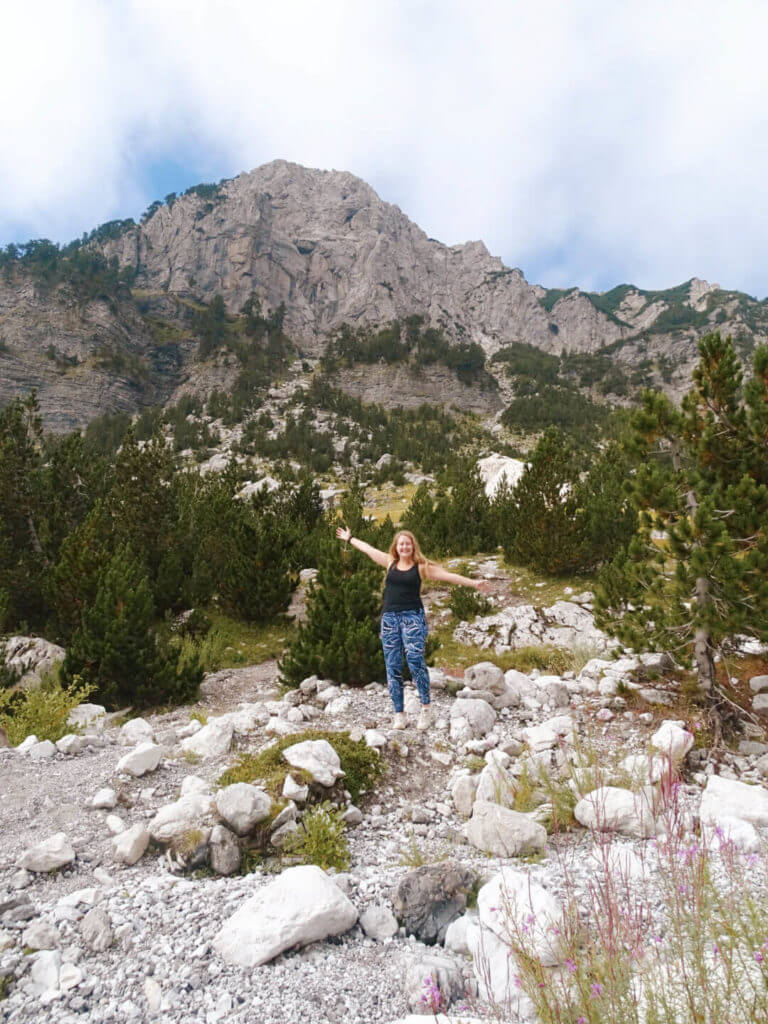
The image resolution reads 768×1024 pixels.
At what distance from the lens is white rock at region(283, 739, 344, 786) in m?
3.71

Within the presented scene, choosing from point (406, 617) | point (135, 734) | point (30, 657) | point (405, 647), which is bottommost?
point (30, 657)

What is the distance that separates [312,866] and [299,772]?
120 centimetres

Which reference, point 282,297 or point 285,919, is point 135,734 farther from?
point 282,297

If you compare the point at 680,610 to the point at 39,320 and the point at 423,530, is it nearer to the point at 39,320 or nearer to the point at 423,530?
the point at 423,530

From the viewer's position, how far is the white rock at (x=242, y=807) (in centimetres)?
315

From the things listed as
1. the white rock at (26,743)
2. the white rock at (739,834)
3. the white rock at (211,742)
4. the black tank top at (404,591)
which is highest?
the black tank top at (404,591)

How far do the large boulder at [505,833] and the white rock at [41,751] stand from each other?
3.83m

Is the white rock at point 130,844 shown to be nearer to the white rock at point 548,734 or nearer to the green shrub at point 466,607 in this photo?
the white rock at point 548,734

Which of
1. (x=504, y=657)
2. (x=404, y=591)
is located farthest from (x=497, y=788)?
(x=504, y=657)

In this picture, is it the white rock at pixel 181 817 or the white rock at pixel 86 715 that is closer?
the white rock at pixel 181 817

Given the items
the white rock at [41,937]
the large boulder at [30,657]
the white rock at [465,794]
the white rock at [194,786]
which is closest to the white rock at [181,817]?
the white rock at [194,786]

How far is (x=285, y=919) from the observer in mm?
2275

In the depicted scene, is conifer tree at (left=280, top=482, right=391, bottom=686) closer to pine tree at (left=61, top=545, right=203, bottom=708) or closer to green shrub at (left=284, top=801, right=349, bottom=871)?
pine tree at (left=61, top=545, right=203, bottom=708)

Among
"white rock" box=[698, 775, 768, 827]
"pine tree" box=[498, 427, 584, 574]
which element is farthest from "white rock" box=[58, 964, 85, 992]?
"pine tree" box=[498, 427, 584, 574]
